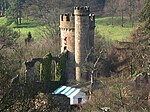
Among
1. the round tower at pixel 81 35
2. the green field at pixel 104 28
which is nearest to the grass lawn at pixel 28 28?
the green field at pixel 104 28

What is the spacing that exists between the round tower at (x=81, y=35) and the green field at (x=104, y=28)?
18.4 m

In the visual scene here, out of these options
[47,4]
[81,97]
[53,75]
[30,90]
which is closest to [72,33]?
[53,75]

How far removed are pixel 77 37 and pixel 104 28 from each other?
Result: 84.8ft

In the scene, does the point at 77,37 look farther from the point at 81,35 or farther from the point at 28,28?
the point at 28,28

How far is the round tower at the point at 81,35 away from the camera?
40.9 meters

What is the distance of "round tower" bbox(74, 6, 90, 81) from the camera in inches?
1609

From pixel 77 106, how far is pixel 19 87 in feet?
54.1

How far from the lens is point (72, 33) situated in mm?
41688

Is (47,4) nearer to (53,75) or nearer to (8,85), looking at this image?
(53,75)

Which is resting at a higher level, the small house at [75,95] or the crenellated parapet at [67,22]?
the crenellated parapet at [67,22]

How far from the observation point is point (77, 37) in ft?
135

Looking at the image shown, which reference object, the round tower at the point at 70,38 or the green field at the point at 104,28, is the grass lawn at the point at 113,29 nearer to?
the green field at the point at 104,28

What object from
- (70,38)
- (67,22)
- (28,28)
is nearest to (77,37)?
(70,38)

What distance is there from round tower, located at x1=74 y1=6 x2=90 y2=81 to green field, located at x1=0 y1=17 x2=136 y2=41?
18.4 metres
